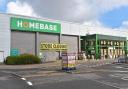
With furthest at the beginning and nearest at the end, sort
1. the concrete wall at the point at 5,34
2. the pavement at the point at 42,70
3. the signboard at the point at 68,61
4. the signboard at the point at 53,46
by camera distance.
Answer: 1. the signboard at the point at 53,46
2. the concrete wall at the point at 5,34
3. the signboard at the point at 68,61
4. the pavement at the point at 42,70

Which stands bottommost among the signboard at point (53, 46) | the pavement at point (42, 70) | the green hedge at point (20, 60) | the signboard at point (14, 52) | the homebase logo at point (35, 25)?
the pavement at point (42, 70)

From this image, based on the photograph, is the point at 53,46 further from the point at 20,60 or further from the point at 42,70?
the point at 42,70

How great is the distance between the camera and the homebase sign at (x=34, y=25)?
5588 cm

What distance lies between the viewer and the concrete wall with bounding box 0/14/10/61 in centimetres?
5347

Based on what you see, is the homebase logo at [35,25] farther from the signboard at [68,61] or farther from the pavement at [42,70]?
the signboard at [68,61]

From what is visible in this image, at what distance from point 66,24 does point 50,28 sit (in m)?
5.69

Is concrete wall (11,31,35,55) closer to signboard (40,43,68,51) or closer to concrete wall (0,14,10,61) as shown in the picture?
concrete wall (0,14,10,61)

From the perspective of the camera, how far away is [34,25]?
59.6 metres

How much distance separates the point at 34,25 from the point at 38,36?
2.33 meters

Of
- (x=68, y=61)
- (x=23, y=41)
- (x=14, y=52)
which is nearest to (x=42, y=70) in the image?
(x=68, y=61)

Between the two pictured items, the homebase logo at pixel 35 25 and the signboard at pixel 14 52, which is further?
the homebase logo at pixel 35 25

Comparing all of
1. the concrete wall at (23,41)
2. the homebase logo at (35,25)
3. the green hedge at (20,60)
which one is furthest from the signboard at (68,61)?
the homebase logo at (35,25)

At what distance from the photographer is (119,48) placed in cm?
8156

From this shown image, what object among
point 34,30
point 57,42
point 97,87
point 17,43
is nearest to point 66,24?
point 57,42
